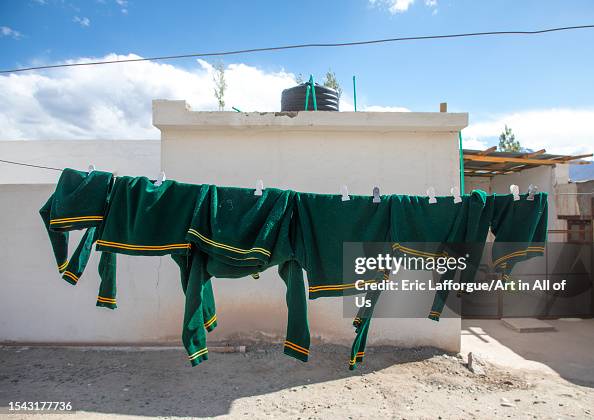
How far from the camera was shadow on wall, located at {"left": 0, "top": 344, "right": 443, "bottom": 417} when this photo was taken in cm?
391

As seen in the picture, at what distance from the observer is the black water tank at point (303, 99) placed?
5.39 meters

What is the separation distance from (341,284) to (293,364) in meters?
2.57

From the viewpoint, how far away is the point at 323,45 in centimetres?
529

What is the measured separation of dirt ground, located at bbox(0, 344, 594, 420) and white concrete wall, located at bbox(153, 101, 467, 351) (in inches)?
12.1

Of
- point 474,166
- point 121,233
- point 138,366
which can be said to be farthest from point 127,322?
point 474,166

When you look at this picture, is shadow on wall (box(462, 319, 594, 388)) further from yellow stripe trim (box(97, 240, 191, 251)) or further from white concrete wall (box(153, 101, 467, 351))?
yellow stripe trim (box(97, 240, 191, 251))

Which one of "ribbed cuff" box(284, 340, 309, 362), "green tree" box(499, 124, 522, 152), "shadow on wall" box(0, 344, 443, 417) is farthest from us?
"green tree" box(499, 124, 522, 152)

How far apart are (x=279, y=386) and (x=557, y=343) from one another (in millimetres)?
4168

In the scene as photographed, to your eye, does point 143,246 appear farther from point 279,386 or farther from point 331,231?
point 279,386

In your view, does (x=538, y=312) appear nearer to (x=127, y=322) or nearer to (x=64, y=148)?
(x=127, y=322)

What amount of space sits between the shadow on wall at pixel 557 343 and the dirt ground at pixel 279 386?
1.55ft

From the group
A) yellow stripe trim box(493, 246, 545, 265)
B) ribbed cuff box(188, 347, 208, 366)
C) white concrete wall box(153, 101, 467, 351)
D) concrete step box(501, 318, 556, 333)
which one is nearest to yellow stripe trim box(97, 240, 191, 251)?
ribbed cuff box(188, 347, 208, 366)

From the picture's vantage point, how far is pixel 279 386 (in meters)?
4.30

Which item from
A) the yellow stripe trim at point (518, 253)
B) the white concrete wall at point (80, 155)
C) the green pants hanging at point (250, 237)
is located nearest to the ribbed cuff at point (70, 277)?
the green pants hanging at point (250, 237)
